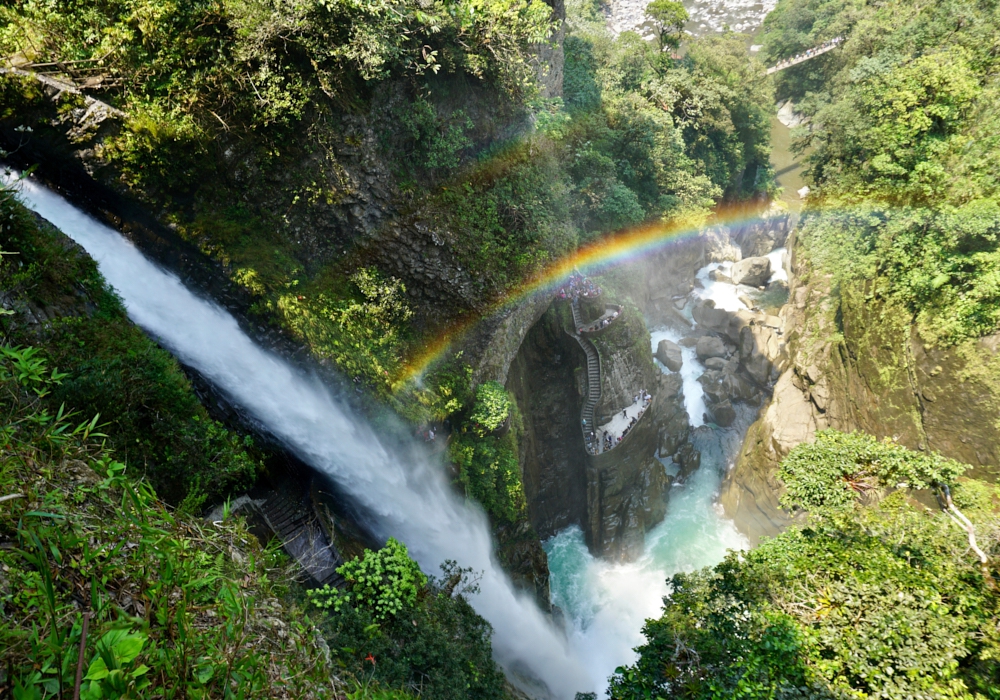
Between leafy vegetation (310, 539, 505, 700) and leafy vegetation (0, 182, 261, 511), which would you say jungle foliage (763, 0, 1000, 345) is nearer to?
leafy vegetation (310, 539, 505, 700)

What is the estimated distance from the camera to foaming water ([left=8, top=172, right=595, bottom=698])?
873 cm

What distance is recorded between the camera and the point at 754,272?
2861cm

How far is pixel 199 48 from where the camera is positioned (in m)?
8.81

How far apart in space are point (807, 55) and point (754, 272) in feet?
71.3

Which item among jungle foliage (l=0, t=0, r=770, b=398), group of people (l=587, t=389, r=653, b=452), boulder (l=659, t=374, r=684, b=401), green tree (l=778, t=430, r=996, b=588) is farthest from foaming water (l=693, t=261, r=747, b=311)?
green tree (l=778, t=430, r=996, b=588)

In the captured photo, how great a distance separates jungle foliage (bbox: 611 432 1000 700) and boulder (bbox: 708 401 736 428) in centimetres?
1331

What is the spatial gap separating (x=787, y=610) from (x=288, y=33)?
13.4 metres

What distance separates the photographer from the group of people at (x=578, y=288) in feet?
56.0

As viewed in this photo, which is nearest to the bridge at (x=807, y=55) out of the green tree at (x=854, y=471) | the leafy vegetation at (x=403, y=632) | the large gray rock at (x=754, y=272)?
the large gray rock at (x=754, y=272)

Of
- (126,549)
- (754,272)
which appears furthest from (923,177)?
(126,549)

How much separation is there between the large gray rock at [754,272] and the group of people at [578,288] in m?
15.7

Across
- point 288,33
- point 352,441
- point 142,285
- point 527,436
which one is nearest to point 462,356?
point 352,441

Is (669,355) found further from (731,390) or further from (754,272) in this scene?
(754,272)

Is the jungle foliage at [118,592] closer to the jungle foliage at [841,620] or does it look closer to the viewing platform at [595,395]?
the jungle foliage at [841,620]
